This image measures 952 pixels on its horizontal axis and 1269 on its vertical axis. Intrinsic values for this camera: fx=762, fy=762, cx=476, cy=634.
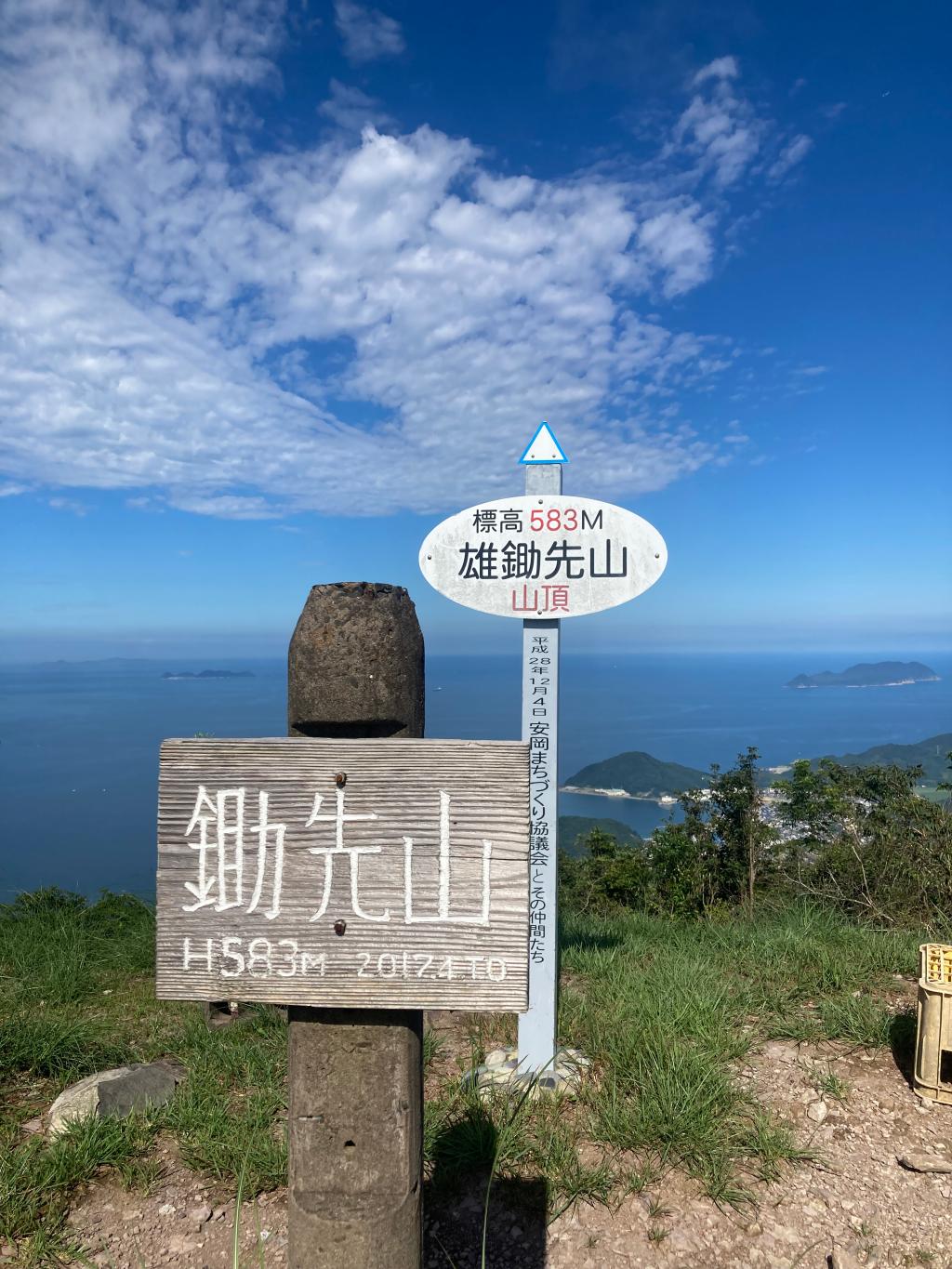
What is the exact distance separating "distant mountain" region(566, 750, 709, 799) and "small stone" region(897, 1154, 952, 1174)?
554 inches

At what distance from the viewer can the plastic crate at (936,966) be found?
10.3 ft

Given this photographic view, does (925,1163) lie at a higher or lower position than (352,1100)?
lower

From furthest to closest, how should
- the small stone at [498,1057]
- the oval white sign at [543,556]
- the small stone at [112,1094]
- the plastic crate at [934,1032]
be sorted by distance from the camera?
the small stone at [498,1057]
the oval white sign at [543,556]
the plastic crate at [934,1032]
the small stone at [112,1094]

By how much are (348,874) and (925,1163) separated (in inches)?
107

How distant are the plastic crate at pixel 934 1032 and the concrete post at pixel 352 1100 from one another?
8.11 feet

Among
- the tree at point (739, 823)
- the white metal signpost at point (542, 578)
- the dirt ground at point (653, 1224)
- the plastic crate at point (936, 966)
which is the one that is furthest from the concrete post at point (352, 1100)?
the tree at point (739, 823)

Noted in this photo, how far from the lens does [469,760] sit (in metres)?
1.53

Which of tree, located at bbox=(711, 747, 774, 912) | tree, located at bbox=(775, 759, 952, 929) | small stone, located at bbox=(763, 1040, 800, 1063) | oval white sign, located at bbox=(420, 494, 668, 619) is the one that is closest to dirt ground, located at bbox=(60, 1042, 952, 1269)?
small stone, located at bbox=(763, 1040, 800, 1063)

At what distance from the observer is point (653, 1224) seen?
250 centimetres

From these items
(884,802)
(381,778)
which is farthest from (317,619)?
(884,802)

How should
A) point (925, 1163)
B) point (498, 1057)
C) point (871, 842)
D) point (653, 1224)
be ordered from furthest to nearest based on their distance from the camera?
point (871, 842) < point (498, 1057) < point (925, 1163) < point (653, 1224)

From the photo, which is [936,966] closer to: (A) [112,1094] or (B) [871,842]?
(B) [871,842]

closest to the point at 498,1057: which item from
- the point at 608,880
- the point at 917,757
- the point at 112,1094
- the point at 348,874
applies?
the point at 112,1094

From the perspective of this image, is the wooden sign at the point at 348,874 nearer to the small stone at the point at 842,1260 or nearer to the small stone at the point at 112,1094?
the small stone at the point at 842,1260
